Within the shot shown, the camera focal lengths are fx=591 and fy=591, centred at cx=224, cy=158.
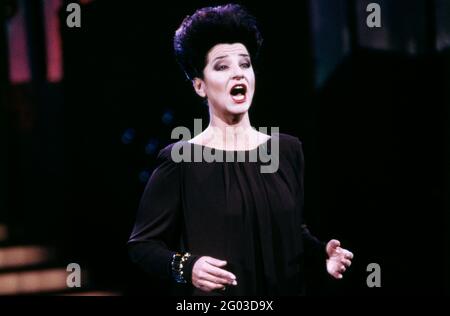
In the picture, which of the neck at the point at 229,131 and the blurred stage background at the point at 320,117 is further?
the blurred stage background at the point at 320,117

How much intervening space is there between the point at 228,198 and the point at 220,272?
0.27 metres

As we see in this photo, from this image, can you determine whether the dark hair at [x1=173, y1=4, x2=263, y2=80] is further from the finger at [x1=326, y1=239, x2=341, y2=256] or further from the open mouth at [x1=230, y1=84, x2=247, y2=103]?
the finger at [x1=326, y1=239, x2=341, y2=256]

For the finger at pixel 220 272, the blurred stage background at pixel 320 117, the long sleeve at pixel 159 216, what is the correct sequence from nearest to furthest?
the finger at pixel 220 272, the long sleeve at pixel 159 216, the blurred stage background at pixel 320 117

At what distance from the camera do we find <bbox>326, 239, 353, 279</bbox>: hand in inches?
76.4

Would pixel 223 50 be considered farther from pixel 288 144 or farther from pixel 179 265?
pixel 179 265

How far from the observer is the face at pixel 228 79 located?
1.96 m

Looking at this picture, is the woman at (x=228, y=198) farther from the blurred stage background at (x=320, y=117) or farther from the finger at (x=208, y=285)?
the blurred stage background at (x=320, y=117)

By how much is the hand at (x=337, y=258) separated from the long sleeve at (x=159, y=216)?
20.0 inches

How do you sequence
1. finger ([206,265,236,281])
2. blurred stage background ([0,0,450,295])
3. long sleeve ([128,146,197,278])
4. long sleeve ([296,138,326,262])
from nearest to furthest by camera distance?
finger ([206,265,236,281]) → long sleeve ([128,146,197,278]) → long sleeve ([296,138,326,262]) → blurred stage background ([0,0,450,295])

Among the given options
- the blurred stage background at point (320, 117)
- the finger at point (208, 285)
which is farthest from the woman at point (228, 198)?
the blurred stage background at point (320, 117)

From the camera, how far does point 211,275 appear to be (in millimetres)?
1734

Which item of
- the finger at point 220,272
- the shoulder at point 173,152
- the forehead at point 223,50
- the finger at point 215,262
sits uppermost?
the forehead at point 223,50

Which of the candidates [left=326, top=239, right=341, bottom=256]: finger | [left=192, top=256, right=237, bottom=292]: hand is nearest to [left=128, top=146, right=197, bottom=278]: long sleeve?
[left=192, top=256, right=237, bottom=292]: hand

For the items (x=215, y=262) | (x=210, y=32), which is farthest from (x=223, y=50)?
(x=215, y=262)
